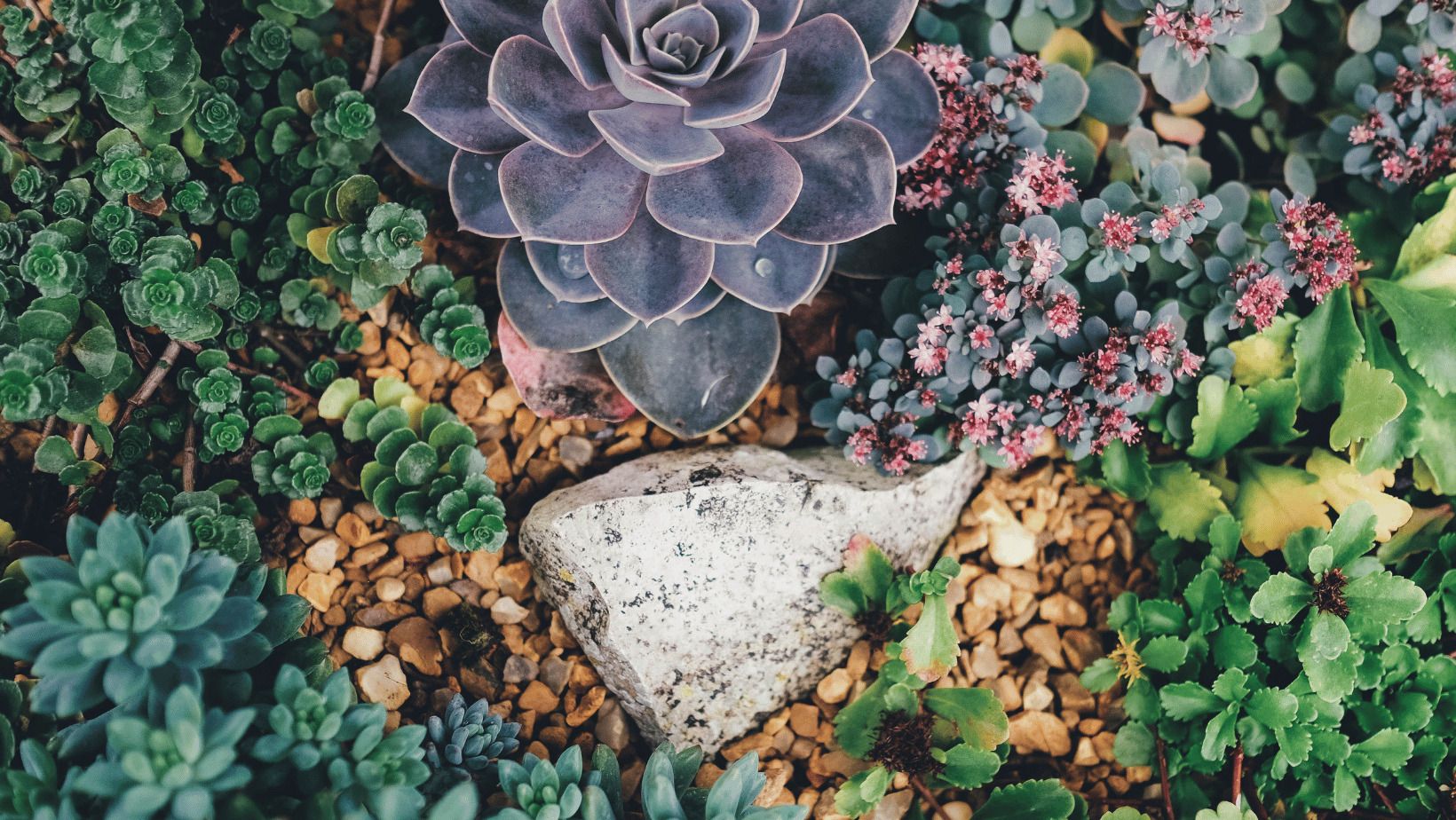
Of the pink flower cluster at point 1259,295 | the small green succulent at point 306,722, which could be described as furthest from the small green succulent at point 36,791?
the pink flower cluster at point 1259,295

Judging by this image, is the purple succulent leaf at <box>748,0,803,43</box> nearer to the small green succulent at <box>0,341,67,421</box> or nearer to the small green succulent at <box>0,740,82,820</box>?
the small green succulent at <box>0,341,67,421</box>

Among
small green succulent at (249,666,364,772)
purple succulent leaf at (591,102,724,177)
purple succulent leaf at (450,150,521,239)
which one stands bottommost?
small green succulent at (249,666,364,772)

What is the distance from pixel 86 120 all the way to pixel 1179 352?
7.38ft

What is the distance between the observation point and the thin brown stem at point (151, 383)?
192 cm

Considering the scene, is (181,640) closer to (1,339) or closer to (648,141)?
(1,339)

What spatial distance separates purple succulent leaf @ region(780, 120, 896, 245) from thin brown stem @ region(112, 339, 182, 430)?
122cm

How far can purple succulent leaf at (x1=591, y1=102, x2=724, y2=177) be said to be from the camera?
5.52ft

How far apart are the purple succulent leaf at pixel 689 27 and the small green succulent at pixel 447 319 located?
656 millimetres

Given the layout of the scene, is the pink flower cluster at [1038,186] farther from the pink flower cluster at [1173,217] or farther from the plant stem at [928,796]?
the plant stem at [928,796]


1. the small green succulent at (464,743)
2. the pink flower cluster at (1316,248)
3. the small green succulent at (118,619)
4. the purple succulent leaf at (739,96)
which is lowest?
the small green succulent at (464,743)

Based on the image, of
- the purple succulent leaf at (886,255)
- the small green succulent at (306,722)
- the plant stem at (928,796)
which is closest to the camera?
the small green succulent at (306,722)

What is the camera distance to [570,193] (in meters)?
1.86

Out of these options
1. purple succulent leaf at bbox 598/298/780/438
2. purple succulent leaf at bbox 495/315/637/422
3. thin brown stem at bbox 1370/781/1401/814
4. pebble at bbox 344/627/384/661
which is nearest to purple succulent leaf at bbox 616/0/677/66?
purple succulent leaf at bbox 598/298/780/438

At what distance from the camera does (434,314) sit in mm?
2072
